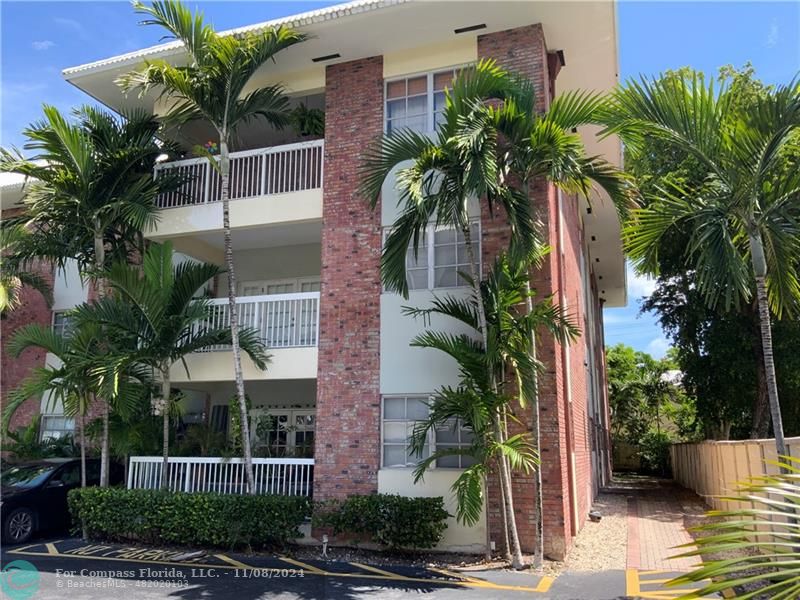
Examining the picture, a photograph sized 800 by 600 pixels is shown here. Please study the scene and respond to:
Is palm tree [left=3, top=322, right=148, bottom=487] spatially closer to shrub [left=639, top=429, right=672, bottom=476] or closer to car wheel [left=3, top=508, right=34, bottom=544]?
car wheel [left=3, top=508, right=34, bottom=544]

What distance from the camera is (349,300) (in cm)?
1111

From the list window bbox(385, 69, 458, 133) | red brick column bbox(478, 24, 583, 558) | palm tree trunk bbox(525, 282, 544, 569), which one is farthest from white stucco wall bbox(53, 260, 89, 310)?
palm tree trunk bbox(525, 282, 544, 569)

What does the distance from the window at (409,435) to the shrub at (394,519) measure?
727mm

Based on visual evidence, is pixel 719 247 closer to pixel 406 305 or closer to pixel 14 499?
pixel 406 305

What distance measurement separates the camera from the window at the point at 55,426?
15.6 meters

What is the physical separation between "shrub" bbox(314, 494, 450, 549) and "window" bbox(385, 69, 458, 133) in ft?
20.9

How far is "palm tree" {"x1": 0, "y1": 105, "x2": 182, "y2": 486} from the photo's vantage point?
447 inches

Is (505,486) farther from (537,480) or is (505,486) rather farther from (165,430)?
(165,430)

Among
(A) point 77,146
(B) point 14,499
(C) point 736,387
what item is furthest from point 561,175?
(C) point 736,387

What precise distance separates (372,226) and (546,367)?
152 inches

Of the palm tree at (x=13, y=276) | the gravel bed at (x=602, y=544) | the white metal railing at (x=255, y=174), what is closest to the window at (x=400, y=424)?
the gravel bed at (x=602, y=544)

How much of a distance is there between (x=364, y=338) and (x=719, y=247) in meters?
5.74

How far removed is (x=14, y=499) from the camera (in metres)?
11.0
